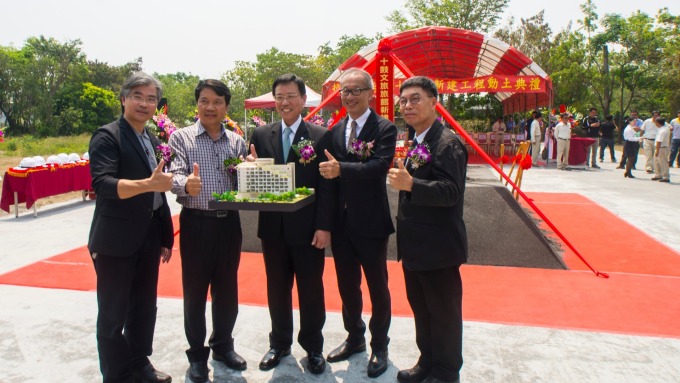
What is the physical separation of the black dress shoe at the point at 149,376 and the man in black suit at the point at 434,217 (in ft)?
4.72

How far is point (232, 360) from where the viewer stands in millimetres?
2820

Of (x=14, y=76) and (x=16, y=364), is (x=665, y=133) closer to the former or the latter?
(x=16, y=364)

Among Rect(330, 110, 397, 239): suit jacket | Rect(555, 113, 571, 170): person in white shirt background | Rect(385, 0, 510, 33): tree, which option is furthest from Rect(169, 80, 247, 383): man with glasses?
Rect(385, 0, 510, 33): tree

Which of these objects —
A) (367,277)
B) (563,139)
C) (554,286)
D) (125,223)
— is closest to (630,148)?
(563,139)

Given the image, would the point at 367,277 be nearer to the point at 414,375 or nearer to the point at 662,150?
the point at 414,375

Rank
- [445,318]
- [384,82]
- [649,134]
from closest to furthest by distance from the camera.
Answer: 1. [445,318]
2. [384,82]
3. [649,134]

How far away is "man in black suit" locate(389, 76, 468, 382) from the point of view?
7.72 ft

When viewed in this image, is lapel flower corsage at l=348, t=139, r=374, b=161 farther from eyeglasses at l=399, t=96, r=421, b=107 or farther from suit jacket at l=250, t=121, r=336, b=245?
eyeglasses at l=399, t=96, r=421, b=107

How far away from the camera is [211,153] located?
272cm

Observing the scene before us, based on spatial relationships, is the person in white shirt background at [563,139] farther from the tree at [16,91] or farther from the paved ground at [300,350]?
the tree at [16,91]

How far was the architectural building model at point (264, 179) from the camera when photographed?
2.55 metres

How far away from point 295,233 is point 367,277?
0.51 m

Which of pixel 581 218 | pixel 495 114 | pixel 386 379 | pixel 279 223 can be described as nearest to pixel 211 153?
pixel 279 223

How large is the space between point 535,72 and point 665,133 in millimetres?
3426
